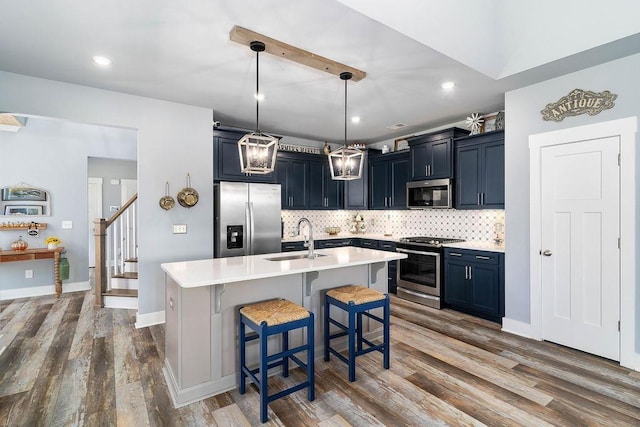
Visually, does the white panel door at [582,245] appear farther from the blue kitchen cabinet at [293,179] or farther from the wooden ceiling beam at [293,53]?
the blue kitchen cabinet at [293,179]

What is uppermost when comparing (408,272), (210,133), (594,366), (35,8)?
(35,8)

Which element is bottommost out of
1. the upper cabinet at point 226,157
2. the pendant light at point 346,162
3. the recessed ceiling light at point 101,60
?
the pendant light at point 346,162

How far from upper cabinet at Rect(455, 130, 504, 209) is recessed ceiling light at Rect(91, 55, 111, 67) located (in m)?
4.12

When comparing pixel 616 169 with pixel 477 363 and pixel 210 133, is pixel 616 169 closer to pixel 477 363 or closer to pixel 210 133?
pixel 477 363

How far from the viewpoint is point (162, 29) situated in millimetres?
2365

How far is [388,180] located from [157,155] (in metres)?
3.61

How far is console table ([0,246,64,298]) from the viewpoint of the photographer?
15.6 feet

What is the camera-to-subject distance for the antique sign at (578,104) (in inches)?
115

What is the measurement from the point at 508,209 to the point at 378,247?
87.3 inches

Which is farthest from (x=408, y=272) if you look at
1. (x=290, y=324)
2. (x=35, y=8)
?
(x=35, y=8)

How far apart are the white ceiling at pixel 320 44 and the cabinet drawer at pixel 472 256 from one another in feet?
6.11

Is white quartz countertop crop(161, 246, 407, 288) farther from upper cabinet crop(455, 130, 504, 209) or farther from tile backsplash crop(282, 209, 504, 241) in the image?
tile backsplash crop(282, 209, 504, 241)

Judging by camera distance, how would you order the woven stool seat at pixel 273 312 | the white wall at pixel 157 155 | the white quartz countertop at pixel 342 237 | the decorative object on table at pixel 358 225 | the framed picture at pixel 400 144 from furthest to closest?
the decorative object on table at pixel 358 225 → the framed picture at pixel 400 144 → the white quartz countertop at pixel 342 237 → the white wall at pixel 157 155 → the woven stool seat at pixel 273 312

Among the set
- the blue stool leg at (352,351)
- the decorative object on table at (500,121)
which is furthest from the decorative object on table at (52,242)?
the decorative object on table at (500,121)
